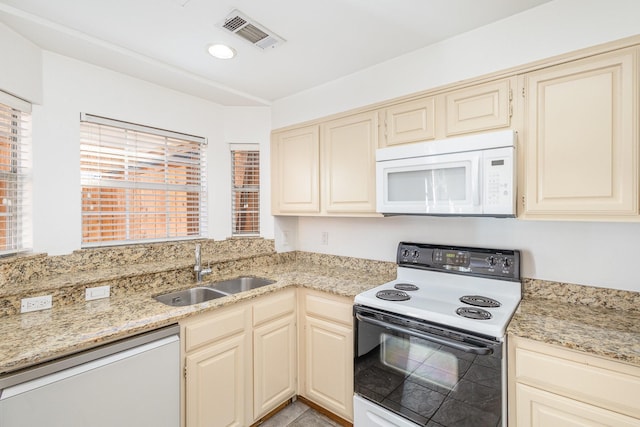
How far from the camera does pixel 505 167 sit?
155 cm

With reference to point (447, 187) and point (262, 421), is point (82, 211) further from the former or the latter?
point (447, 187)

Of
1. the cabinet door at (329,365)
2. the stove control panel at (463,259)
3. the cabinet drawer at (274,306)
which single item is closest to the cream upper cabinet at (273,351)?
the cabinet drawer at (274,306)

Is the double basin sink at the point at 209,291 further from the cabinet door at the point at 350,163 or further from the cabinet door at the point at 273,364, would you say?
the cabinet door at the point at 350,163

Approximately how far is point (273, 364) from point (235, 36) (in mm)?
2117

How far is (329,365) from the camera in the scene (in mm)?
2059

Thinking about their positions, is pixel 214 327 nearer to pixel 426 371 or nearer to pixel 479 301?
pixel 426 371

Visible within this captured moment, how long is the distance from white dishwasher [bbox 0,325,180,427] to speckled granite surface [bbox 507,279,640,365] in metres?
1.68

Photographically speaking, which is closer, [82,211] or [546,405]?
[546,405]

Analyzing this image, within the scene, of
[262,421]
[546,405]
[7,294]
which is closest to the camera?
[546,405]

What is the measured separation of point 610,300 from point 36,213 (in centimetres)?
330

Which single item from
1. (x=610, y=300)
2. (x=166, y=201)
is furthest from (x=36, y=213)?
(x=610, y=300)

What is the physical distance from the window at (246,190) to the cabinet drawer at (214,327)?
113 centimetres

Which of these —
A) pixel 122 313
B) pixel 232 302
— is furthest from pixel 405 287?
pixel 122 313

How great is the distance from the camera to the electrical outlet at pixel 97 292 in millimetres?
1770
